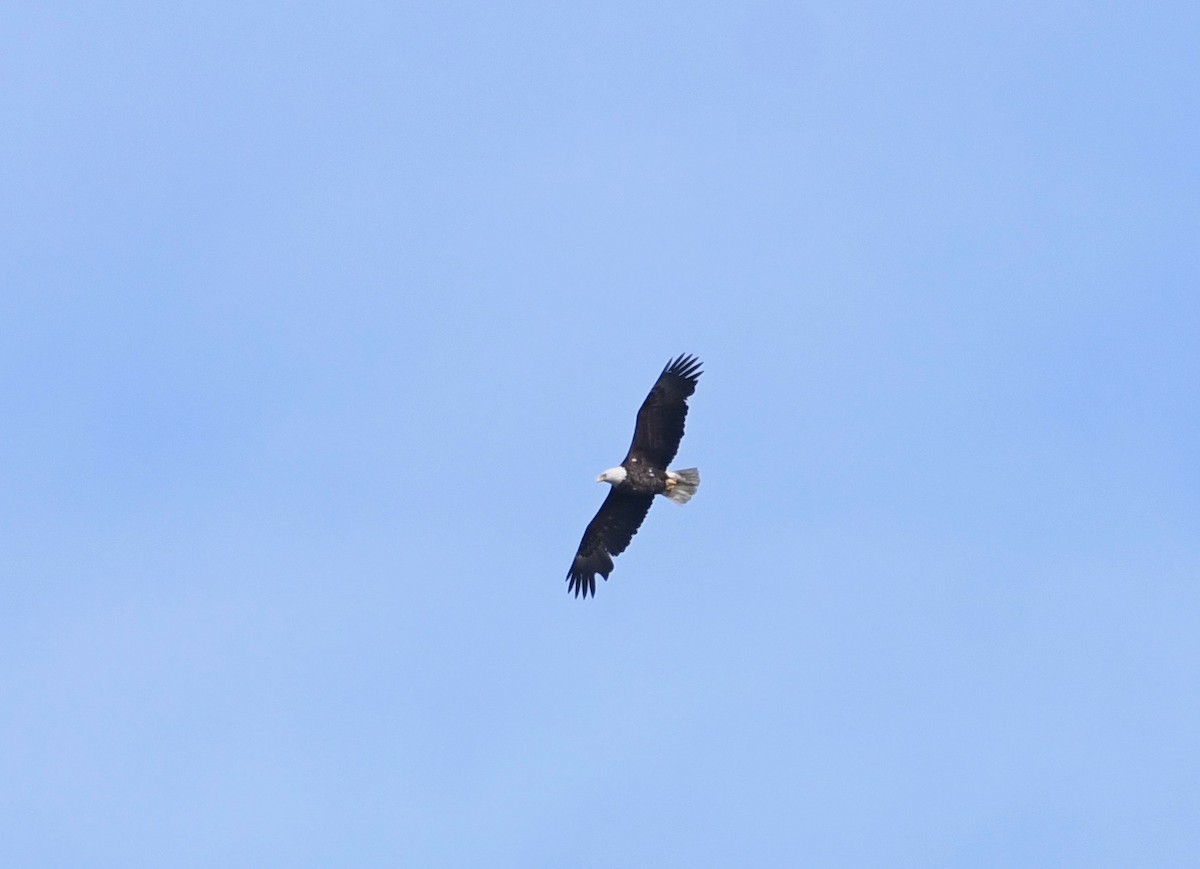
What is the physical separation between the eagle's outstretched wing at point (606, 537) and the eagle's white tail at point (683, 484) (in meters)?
0.46

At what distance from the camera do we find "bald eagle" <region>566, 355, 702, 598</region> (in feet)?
120

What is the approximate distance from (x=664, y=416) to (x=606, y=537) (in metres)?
2.67

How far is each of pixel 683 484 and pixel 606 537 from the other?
1762mm

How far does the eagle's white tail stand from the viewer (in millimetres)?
37500

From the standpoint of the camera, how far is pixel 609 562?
126 ft

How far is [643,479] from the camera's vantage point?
37.3m

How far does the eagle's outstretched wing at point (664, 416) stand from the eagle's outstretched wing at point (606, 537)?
963 mm

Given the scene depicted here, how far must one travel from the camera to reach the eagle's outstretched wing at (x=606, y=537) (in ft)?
125

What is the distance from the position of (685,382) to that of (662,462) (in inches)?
57.3

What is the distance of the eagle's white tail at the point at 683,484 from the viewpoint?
123ft

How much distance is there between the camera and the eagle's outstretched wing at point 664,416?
36625 mm

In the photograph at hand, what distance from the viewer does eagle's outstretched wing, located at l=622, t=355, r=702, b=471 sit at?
36.6m

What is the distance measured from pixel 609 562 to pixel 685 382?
3.72 meters

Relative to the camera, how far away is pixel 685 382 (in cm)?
3662
